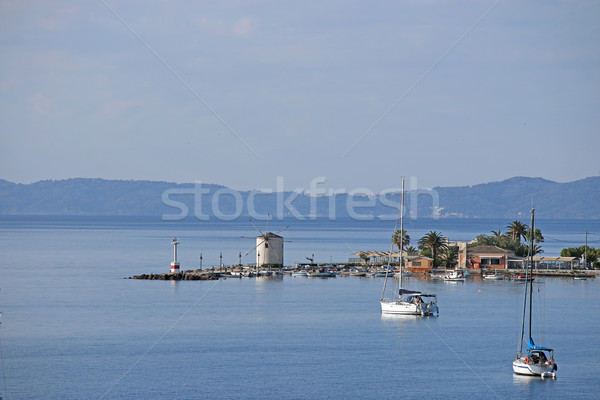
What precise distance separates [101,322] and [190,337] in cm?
1038

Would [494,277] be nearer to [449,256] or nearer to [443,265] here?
[449,256]

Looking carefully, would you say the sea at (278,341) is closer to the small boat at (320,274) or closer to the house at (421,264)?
the small boat at (320,274)

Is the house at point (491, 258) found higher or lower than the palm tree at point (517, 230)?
lower

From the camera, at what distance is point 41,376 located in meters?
44.0

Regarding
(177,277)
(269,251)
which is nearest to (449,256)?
(269,251)

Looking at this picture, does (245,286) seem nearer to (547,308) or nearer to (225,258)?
(547,308)

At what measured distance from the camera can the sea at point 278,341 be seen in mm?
42062

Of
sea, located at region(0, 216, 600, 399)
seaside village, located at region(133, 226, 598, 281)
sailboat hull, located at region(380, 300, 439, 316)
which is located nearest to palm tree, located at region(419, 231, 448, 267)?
seaside village, located at region(133, 226, 598, 281)

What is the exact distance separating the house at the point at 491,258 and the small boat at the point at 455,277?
861cm

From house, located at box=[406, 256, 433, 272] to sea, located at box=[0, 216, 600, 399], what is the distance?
1483cm

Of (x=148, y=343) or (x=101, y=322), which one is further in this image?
(x=101, y=322)

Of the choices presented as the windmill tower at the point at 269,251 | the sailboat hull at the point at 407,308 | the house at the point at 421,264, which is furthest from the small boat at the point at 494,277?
the sailboat hull at the point at 407,308

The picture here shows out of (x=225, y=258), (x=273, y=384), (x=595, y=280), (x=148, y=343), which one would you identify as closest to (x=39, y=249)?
(x=225, y=258)

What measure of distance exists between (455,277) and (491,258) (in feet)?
40.8
